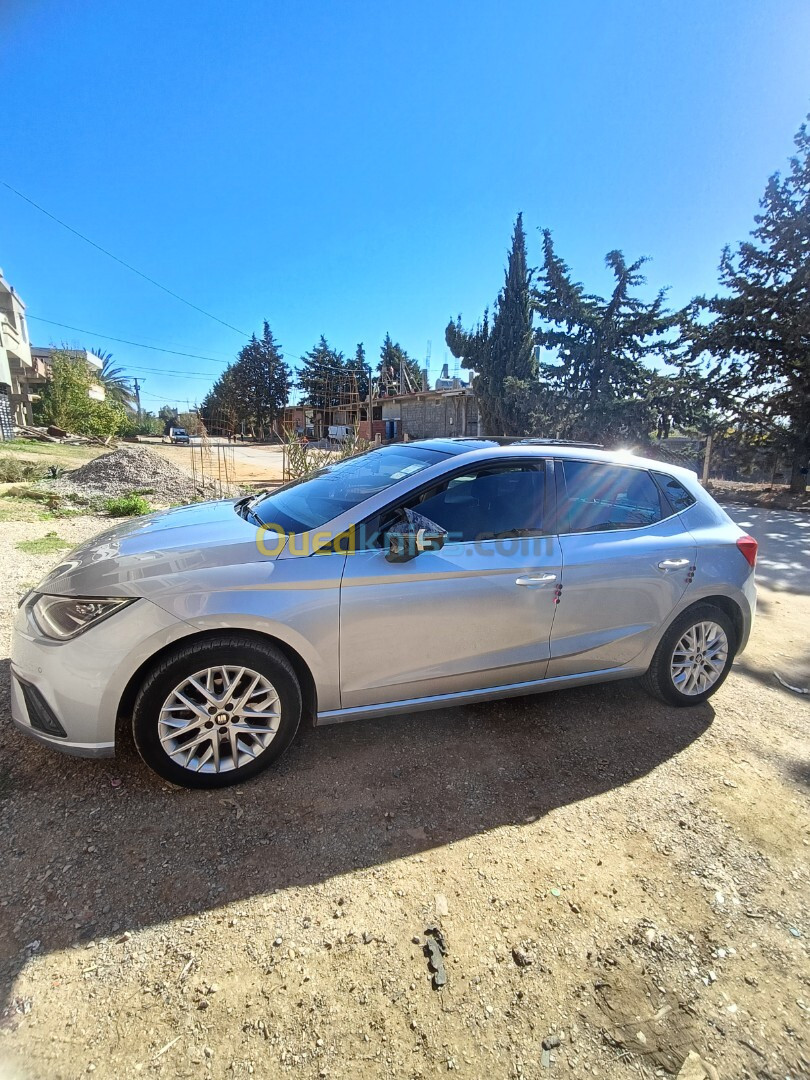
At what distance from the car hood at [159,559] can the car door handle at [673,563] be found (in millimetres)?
2179

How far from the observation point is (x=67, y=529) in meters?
7.09

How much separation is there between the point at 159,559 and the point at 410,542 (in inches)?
44.6

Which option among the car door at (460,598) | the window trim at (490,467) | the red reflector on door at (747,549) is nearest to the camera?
the car door at (460,598)

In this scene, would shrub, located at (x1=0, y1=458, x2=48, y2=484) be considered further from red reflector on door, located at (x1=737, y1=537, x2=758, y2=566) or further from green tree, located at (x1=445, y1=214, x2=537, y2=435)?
green tree, located at (x1=445, y1=214, x2=537, y2=435)

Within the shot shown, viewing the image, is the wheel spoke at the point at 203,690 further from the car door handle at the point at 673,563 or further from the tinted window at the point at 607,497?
the car door handle at the point at 673,563

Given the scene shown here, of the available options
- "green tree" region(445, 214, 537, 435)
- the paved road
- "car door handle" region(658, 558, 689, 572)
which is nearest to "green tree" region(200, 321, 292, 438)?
"green tree" region(445, 214, 537, 435)

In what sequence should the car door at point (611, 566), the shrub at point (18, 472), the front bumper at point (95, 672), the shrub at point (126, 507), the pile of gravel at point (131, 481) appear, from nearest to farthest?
the front bumper at point (95, 672) → the car door at point (611, 566) → the shrub at point (126, 507) → the pile of gravel at point (131, 481) → the shrub at point (18, 472)

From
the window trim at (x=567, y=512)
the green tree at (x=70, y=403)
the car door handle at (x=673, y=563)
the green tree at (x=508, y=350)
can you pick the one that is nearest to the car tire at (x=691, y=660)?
the car door handle at (x=673, y=563)

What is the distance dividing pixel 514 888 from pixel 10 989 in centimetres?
164

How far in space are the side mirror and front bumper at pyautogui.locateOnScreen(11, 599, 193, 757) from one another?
0.94m

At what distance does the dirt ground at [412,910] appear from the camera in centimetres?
140

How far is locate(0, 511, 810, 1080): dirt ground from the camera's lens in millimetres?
1397

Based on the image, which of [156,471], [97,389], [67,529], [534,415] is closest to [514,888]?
[67,529]

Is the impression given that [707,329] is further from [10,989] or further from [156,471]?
[10,989]
